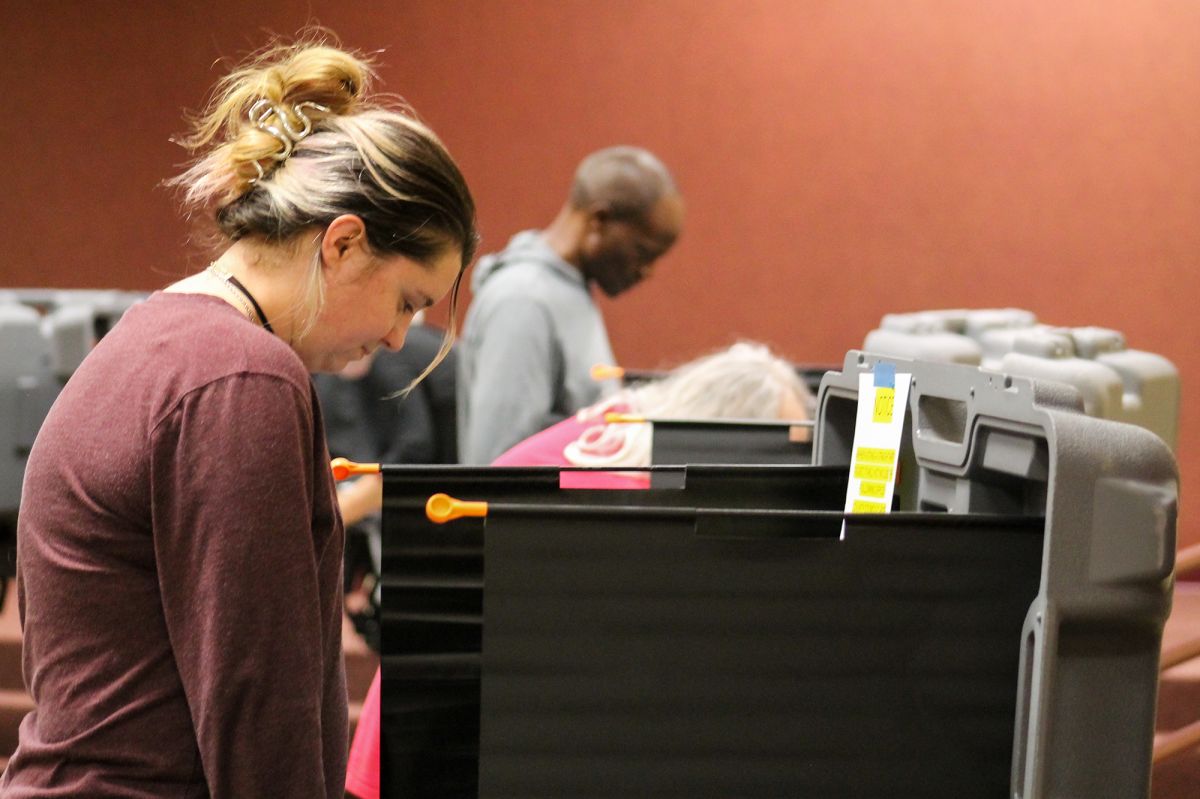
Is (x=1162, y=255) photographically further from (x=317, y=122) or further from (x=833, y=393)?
(x=317, y=122)

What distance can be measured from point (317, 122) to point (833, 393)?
585 millimetres

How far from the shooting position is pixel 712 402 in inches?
72.5

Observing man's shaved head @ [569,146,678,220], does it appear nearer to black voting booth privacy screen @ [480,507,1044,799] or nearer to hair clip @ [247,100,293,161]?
hair clip @ [247,100,293,161]

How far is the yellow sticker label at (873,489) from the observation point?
123 centimetres

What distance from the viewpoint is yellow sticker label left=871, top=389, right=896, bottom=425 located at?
1.21 metres

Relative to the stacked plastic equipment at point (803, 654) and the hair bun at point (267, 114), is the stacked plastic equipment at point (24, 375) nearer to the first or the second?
the hair bun at point (267, 114)

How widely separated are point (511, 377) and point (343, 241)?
4.68 ft

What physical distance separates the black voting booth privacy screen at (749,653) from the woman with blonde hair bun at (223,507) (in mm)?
149

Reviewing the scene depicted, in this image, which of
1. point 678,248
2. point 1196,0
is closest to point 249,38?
point 678,248

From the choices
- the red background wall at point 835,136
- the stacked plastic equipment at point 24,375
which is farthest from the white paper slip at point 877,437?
the red background wall at point 835,136

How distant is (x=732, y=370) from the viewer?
73.8 inches

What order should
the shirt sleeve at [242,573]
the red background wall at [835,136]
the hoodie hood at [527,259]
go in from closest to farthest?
1. the shirt sleeve at [242,573]
2. the hoodie hood at [527,259]
3. the red background wall at [835,136]

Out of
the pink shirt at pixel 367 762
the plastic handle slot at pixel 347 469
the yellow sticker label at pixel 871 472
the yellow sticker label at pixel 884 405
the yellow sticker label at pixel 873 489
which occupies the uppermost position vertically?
the yellow sticker label at pixel 884 405

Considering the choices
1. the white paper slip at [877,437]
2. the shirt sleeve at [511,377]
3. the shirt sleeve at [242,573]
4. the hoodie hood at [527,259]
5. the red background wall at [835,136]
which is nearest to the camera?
the shirt sleeve at [242,573]
